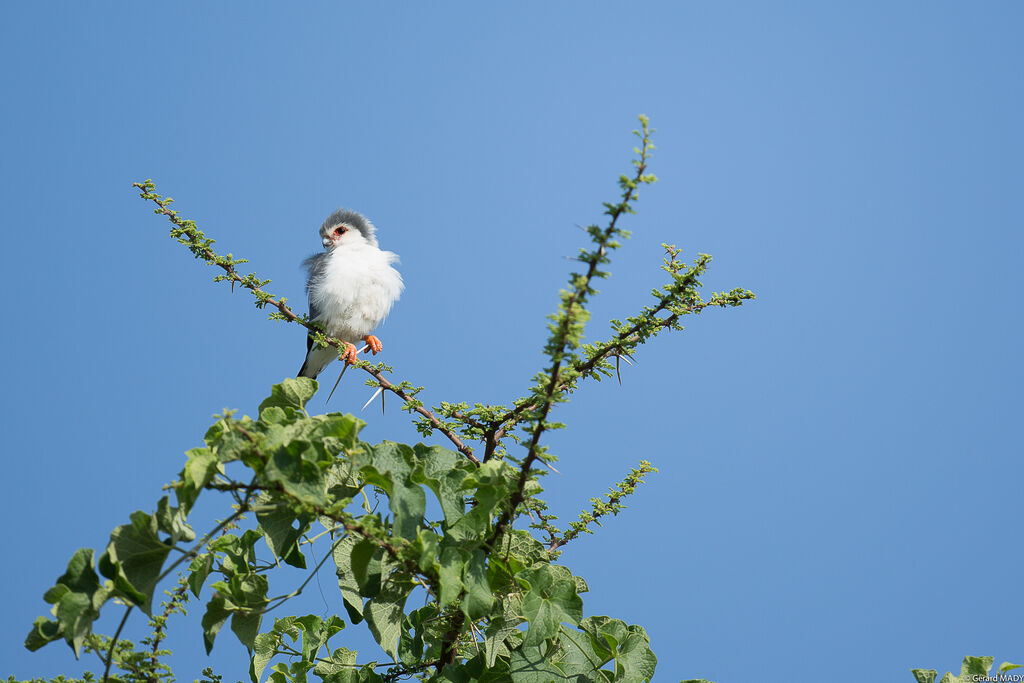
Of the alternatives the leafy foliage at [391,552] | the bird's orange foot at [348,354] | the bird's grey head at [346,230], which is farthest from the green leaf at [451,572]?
the bird's grey head at [346,230]

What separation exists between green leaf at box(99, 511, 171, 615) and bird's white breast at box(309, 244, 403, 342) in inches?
205

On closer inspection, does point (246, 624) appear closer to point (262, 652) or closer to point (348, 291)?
point (262, 652)

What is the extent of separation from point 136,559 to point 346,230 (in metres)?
6.45

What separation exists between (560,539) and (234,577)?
1.57m

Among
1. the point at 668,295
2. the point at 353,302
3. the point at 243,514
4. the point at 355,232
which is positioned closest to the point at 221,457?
the point at 243,514

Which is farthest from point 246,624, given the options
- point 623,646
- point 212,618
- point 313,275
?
point 313,275

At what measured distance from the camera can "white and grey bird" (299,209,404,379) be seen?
24.0 feet

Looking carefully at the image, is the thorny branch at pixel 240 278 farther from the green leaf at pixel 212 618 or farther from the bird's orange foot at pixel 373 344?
the bird's orange foot at pixel 373 344

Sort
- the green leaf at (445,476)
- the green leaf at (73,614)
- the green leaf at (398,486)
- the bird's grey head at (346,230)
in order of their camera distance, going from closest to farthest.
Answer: the green leaf at (73,614) < the green leaf at (398,486) < the green leaf at (445,476) < the bird's grey head at (346,230)

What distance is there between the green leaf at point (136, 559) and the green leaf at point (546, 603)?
3.69ft

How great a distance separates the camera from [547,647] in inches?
110

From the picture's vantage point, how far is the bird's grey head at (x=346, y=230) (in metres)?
8.26

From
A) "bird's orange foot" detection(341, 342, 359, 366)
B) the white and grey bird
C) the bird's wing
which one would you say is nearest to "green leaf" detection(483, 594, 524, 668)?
"bird's orange foot" detection(341, 342, 359, 366)

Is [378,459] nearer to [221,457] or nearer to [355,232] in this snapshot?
[221,457]
